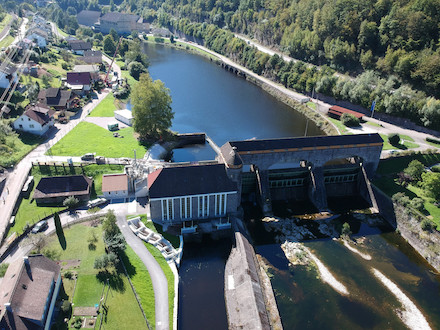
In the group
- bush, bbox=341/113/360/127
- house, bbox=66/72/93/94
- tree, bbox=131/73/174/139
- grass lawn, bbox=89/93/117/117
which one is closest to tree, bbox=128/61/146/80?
house, bbox=66/72/93/94

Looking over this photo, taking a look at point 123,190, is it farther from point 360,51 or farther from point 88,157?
point 360,51

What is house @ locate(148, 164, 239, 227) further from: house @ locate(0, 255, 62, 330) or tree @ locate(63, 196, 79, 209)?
house @ locate(0, 255, 62, 330)

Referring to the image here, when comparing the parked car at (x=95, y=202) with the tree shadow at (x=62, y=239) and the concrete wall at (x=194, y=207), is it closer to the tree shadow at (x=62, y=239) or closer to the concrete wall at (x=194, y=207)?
the tree shadow at (x=62, y=239)

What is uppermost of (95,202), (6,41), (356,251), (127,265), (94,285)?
(6,41)

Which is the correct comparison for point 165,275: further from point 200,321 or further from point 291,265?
point 291,265

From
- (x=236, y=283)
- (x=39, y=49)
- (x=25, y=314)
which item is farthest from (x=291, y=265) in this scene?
(x=39, y=49)

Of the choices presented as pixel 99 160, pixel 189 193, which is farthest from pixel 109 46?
pixel 189 193
